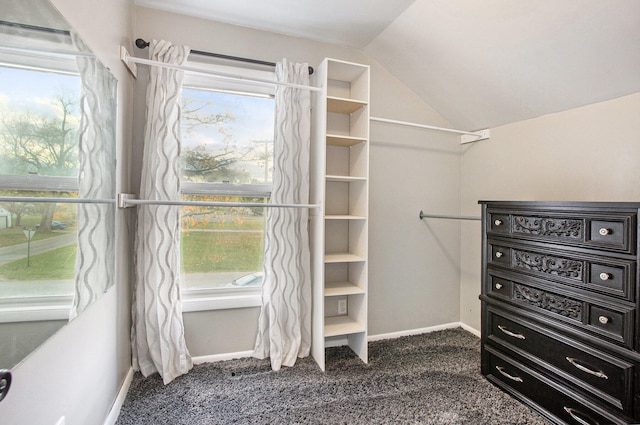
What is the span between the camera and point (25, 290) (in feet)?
2.63

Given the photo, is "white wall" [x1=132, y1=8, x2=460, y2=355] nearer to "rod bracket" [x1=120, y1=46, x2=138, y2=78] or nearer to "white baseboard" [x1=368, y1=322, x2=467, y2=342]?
"white baseboard" [x1=368, y1=322, x2=467, y2=342]

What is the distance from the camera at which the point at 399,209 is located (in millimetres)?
2646

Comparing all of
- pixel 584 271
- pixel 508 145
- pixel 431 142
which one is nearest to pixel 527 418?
pixel 584 271

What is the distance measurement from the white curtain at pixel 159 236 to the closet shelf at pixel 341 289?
40.4 inches

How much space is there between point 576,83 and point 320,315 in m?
2.16

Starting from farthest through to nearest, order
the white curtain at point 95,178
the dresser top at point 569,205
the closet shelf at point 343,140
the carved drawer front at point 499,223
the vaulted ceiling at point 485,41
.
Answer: the closet shelf at point 343,140
the carved drawer front at point 499,223
the vaulted ceiling at point 485,41
the dresser top at point 569,205
the white curtain at point 95,178

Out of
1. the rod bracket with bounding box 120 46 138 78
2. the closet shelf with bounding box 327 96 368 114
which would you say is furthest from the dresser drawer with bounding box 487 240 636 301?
the rod bracket with bounding box 120 46 138 78

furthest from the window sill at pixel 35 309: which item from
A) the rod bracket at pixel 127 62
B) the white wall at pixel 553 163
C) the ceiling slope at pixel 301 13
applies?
the white wall at pixel 553 163

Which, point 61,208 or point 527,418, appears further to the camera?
point 527,418

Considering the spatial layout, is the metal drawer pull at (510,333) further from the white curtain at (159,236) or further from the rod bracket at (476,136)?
the white curtain at (159,236)

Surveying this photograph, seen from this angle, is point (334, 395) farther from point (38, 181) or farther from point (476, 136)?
point (476, 136)

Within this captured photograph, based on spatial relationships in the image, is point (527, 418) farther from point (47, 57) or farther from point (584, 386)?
point (47, 57)

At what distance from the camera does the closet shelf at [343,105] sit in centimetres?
210

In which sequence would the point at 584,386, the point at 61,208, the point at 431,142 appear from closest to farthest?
the point at 61,208 < the point at 584,386 < the point at 431,142
